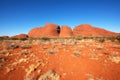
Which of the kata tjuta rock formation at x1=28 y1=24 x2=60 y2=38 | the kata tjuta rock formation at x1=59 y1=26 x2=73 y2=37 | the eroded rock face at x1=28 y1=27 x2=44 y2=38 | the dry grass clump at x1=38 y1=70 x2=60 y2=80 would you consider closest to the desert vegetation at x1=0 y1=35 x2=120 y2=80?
the dry grass clump at x1=38 y1=70 x2=60 y2=80

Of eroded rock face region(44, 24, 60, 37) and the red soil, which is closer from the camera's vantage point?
the red soil

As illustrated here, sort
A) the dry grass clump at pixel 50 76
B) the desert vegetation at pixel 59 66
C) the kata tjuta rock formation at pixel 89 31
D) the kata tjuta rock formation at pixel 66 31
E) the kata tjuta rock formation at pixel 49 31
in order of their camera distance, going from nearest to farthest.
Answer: the dry grass clump at pixel 50 76, the desert vegetation at pixel 59 66, the kata tjuta rock formation at pixel 89 31, the kata tjuta rock formation at pixel 66 31, the kata tjuta rock formation at pixel 49 31

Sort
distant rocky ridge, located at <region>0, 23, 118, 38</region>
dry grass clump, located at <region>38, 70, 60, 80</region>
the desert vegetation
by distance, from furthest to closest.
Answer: distant rocky ridge, located at <region>0, 23, 118, 38</region> < the desert vegetation < dry grass clump, located at <region>38, 70, 60, 80</region>

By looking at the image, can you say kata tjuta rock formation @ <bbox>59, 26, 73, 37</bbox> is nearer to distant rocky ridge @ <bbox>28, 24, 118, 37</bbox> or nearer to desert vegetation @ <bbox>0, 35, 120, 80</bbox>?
distant rocky ridge @ <bbox>28, 24, 118, 37</bbox>

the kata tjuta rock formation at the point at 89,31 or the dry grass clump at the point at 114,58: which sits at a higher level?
the kata tjuta rock formation at the point at 89,31

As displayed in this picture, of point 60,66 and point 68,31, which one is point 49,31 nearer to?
point 68,31

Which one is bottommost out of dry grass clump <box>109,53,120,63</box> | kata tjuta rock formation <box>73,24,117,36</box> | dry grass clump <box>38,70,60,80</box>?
dry grass clump <box>38,70,60,80</box>

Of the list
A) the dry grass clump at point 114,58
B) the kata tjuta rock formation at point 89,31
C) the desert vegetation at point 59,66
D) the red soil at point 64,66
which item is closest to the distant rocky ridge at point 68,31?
the kata tjuta rock formation at point 89,31

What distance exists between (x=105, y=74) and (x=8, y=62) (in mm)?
8019

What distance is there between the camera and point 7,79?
23.6 feet

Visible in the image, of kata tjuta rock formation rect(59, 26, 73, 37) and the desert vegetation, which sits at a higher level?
kata tjuta rock formation rect(59, 26, 73, 37)

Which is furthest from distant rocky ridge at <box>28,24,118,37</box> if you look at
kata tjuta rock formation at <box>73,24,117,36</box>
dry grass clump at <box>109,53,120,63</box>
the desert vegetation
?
the desert vegetation

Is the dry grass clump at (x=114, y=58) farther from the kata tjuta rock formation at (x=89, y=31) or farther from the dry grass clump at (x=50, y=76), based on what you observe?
the kata tjuta rock formation at (x=89, y=31)

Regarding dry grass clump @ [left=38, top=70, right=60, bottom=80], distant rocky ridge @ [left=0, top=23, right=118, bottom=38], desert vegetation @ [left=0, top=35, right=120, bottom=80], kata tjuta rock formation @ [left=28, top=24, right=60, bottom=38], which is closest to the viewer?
dry grass clump @ [left=38, top=70, right=60, bottom=80]
